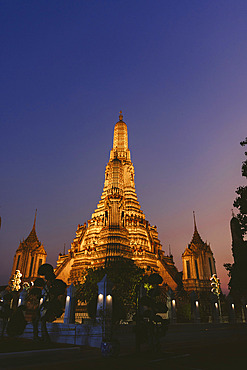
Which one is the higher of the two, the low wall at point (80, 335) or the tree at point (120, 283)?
the tree at point (120, 283)

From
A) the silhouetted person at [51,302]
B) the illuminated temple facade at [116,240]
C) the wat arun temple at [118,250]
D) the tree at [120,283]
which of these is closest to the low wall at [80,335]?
the silhouetted person at [51,302]

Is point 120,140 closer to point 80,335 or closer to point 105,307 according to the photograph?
point 105,307

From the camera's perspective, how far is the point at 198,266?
5994 cm

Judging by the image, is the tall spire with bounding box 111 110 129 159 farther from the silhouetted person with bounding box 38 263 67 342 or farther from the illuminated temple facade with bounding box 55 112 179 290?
the silhouetted person with bounding box 38 263 67 342

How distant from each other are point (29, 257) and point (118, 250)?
2511cm

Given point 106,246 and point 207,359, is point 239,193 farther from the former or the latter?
point 106,246

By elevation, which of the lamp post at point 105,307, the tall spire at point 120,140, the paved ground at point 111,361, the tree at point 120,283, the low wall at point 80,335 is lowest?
the paved ground at point 111,361

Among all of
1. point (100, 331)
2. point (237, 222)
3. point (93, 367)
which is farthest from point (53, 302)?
point (237, 222)

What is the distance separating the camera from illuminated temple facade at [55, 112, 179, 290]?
177ft

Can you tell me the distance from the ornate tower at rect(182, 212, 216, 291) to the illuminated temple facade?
9.94ft

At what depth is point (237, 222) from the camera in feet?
68.3

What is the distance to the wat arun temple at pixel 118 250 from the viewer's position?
2154 inches

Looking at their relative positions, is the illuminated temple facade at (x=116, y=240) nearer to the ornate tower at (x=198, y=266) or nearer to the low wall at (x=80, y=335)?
the ornate tower at (x=198, y=266)

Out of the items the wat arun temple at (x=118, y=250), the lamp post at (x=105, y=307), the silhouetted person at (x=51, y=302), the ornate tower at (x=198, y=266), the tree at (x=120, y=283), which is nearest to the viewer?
the silhouetted person at (x=51, y=302)
